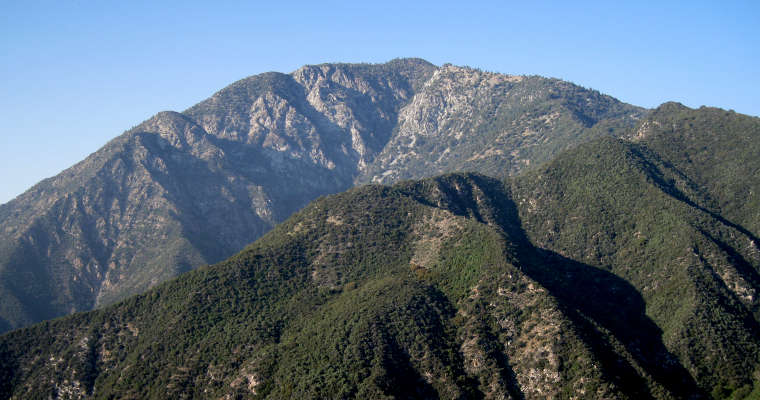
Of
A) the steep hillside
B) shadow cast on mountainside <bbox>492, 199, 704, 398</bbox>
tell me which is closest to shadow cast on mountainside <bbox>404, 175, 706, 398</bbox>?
shadow cast on mountainside <bbox>492, 199, 704, 398</bbox>

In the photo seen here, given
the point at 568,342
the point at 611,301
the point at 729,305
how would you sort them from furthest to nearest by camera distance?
1. the point at 611,301
2. the point at 729,305
3. the point at 568,342

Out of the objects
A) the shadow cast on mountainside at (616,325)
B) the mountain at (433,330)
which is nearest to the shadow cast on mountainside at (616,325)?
the shadow cast on mountainside at (616,325)

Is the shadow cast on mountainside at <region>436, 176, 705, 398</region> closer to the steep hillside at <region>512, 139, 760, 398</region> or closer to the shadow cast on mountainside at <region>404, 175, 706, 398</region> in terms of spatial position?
the shadow cast on mountainside at <region>404, 175, 706, 398</region>

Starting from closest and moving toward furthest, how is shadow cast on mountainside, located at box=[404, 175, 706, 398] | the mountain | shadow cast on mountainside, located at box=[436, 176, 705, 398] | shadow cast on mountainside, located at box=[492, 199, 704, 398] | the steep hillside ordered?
shadow cast on mountainside, located at box=[404, 175, 706, 398], shadow cast on mountainside, located at box=[436, 176, 705, 398], shadow cast on mountainside, located at box=[492, 199, 704, 398], the mountain, the steep hillside

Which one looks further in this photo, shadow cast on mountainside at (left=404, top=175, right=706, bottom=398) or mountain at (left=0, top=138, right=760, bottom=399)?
mountain at (left=0, top=138, right=760, bottom=399)

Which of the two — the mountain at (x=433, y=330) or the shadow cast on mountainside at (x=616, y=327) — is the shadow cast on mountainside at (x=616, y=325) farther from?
the mountain at (x=433, y=330)

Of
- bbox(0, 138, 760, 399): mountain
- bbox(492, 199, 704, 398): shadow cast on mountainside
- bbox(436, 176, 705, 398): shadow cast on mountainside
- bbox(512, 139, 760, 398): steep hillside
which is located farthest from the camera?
bbox(512, 139, 760, 398): steep hillside

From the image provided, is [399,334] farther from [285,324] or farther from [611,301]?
[611,301]

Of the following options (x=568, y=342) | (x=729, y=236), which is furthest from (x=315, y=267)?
(x=729, y=236)

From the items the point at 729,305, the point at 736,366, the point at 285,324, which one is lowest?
the point at 736,366
